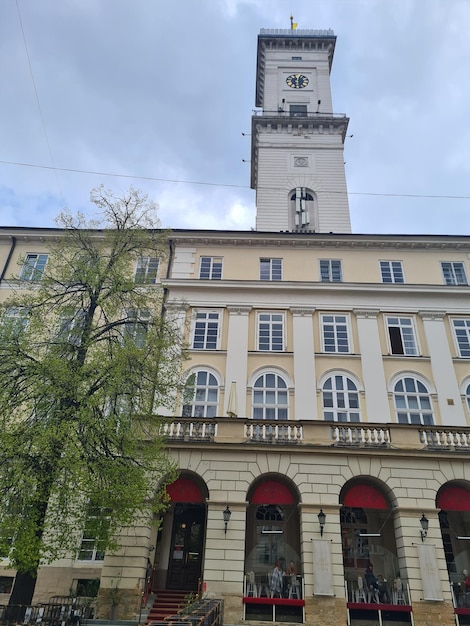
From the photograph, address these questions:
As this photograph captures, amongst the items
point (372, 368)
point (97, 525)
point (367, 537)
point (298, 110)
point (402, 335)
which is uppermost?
point (298, 110)

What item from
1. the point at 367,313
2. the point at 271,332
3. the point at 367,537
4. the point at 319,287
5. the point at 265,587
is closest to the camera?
the point at 265,587

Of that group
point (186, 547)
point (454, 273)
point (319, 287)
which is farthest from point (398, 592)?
point (454, 273)

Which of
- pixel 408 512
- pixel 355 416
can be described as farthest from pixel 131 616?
pixel 355 416

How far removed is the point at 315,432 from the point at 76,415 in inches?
399

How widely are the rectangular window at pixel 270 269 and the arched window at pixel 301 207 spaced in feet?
31.8

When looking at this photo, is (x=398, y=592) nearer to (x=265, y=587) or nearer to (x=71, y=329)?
(x=265, y=587)

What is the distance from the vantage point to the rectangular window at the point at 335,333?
82.8 feet

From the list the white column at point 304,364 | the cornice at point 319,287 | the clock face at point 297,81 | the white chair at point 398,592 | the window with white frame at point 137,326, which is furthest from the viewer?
the clock face at point 297,81

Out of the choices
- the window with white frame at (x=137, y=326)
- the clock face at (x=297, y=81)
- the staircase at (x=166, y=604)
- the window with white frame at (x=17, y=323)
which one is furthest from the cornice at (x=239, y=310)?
the clock face at (x=297, y=81)

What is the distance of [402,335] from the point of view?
25.7m

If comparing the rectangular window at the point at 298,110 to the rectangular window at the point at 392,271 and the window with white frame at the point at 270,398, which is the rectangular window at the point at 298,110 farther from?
the window with white frame at the point at 270,398

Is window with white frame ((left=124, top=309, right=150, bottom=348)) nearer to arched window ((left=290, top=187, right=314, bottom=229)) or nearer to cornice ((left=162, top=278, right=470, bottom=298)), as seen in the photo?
cornice ((left=162, top=278, right=470, bottom=298))

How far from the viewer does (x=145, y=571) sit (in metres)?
18.1

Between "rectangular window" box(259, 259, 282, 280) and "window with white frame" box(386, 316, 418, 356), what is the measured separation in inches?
269
